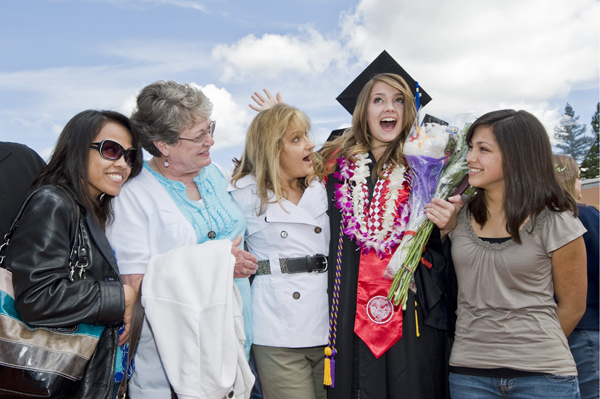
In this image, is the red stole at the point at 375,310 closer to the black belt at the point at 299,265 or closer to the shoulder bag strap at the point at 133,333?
the black belt at the point at 299,265

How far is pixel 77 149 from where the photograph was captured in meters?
2.49

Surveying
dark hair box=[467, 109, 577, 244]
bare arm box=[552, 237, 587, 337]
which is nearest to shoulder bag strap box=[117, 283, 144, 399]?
dark hair box=[467, 109, 577, 244]

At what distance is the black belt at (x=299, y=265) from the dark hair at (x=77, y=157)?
113 centimetres

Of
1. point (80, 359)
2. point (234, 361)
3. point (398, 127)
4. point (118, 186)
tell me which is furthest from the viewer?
point (398, 127)

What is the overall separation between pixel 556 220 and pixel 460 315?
2.55ft

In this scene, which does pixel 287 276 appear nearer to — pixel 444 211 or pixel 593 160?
pixel 444 211

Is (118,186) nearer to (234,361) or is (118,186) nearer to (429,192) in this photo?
(234,361)

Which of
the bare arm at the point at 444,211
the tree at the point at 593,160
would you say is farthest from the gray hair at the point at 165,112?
the tree at the point at 593,160

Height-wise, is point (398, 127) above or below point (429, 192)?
above

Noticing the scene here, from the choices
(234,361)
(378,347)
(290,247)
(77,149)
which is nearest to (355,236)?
(290,247)

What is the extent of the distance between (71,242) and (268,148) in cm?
158

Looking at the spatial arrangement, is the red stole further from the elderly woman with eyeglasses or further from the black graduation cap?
the black graduation cap

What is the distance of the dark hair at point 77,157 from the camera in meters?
2.41

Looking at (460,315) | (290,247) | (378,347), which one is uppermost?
(290,247)
